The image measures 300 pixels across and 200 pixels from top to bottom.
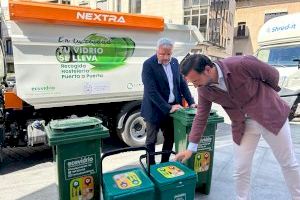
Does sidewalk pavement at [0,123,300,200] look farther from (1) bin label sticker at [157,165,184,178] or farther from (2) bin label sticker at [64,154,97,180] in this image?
(2) bin label sticker at [64,154,97,180]

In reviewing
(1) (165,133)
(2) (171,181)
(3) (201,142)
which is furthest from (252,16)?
(2) (171,181)

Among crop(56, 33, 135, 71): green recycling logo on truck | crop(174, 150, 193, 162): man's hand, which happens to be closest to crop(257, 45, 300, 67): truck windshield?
crop(56, 33, 135, 71): green recycling logo on truck

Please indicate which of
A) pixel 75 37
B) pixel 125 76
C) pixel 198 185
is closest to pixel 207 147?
pixel 198 185

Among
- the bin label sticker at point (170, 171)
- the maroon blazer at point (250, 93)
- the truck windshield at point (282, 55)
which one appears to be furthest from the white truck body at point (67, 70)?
the truck windshield at point (282, 55)

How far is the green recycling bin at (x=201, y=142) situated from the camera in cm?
316

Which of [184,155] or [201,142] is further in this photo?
[201,142]

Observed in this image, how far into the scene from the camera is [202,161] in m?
3.26

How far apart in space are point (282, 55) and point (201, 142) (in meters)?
5.70

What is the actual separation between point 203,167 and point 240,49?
34470 mm

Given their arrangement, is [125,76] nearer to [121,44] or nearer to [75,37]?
[121,44]

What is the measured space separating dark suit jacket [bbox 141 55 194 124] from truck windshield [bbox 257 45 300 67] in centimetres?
525

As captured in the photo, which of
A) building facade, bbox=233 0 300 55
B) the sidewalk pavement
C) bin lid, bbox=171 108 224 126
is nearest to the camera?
bin lid, bbox=171 108 224 126

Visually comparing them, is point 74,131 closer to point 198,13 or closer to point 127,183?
point 127,183

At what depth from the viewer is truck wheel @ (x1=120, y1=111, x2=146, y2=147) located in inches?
203
